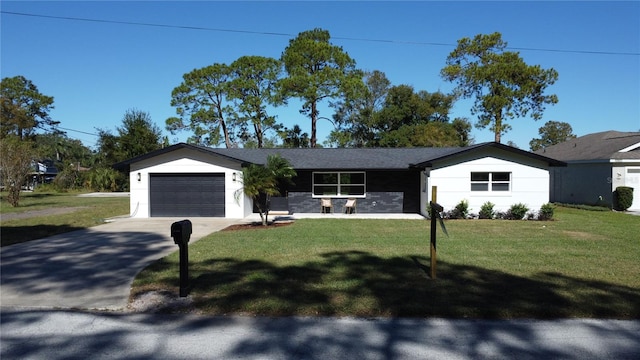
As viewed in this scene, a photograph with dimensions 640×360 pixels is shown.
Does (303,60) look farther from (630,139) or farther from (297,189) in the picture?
(630,139)

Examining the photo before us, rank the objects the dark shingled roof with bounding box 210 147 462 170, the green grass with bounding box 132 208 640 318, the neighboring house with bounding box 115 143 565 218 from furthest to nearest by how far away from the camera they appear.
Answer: the dark shingled roof with bounding box 210 147 462 170, the neighboring house with bounding box 115 143 565 218, the green grass with bounding box 132 208 640 318

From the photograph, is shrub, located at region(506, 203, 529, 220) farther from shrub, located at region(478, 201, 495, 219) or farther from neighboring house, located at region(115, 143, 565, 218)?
shrub, located at region(478, 201, 495, 219)

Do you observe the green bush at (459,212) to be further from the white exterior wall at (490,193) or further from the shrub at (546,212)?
the shrub at (546,212)

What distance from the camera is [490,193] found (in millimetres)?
18359

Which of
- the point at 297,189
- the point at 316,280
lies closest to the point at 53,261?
the point at 316,280

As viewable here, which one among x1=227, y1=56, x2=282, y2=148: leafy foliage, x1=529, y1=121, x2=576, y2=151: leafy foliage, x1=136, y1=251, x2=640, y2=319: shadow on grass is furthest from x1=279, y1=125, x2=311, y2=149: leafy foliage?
x1=529, y1=121, x2=576, y2=151: leafy foliage

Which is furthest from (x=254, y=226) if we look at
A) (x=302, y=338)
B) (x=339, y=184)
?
(x=302, y=338)

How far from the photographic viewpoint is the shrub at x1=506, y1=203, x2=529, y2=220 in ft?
58.6

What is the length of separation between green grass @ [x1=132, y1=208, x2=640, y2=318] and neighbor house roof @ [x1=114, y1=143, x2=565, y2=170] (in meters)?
5.75

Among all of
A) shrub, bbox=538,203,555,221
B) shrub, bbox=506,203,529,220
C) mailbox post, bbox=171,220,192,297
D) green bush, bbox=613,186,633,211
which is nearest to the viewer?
mailbox post, bbox=171,220,192,297

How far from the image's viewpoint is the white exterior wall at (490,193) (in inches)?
722

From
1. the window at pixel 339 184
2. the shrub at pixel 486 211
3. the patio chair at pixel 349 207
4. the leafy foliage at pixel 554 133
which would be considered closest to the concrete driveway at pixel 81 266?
the window at pixel 339 184

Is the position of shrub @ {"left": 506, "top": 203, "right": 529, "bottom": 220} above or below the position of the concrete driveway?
above

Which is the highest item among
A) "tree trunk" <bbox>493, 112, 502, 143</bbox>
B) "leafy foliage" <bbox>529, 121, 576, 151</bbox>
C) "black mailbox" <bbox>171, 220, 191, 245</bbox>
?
"leafy foliage" <bbox>529, 121, 576, 151</bbox>
